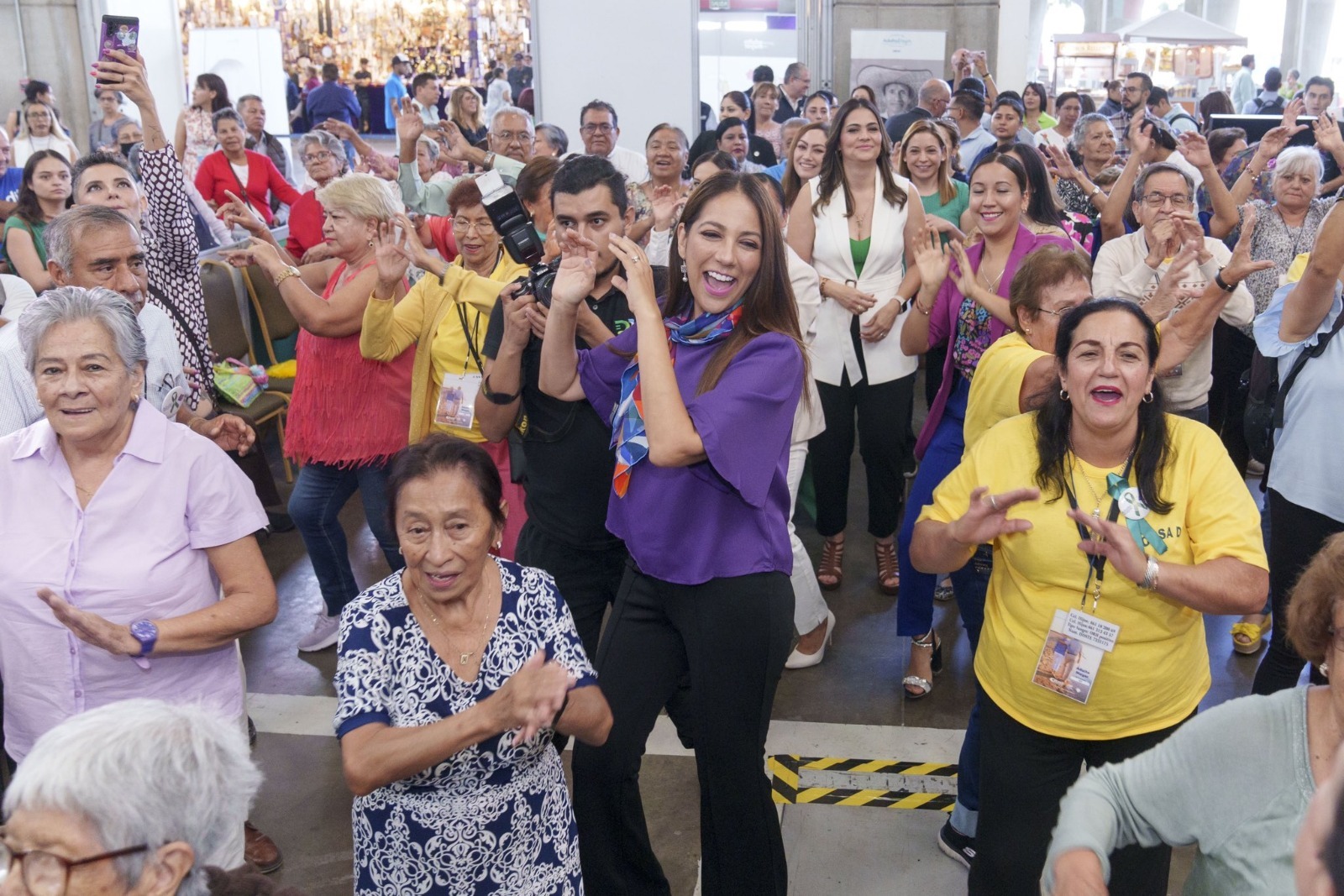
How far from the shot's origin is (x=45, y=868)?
163 cm

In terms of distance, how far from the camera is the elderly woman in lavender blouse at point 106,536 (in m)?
2.54

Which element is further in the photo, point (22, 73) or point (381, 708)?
point (22, 73)

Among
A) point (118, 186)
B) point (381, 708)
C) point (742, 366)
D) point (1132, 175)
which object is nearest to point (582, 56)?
point (1132, 175)

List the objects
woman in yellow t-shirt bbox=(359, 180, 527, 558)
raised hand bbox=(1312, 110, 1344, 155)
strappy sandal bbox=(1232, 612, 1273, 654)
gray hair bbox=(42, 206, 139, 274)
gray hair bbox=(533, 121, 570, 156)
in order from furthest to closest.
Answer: gray hair bbox=(533, 121, 570, 156) < raised hand bbox=(1312, 110, 1344, 155) < strappy sandal bbox=(1232, 612, 1273, 654) < woman in yellow t-shirt bbox=(359, 180, 527, 558) < gray hair bbox=(42, 206, 139, 274)

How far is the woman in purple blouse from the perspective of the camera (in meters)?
2.53

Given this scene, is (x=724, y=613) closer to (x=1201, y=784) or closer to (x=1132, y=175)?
(x=1201, y=784)

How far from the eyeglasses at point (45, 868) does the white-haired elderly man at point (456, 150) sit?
5.25 m

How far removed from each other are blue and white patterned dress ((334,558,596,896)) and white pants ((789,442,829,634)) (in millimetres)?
2044

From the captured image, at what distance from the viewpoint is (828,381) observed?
4973 millimetres

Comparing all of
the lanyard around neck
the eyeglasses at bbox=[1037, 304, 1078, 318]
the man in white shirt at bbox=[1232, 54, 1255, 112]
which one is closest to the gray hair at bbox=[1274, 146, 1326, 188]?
the eyeglasses at bbox=[1037, 304, 1078, 318]

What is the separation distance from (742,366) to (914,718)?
6.78 ft

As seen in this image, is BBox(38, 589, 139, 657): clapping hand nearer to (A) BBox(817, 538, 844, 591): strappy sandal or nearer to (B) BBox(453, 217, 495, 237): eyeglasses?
(B) BBox(453, 217, 495, 237): eyeglasses

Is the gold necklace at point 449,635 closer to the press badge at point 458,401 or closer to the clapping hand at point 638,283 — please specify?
the clapping hand at point 638,283

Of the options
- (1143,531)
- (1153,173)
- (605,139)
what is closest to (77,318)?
(1143,531)
